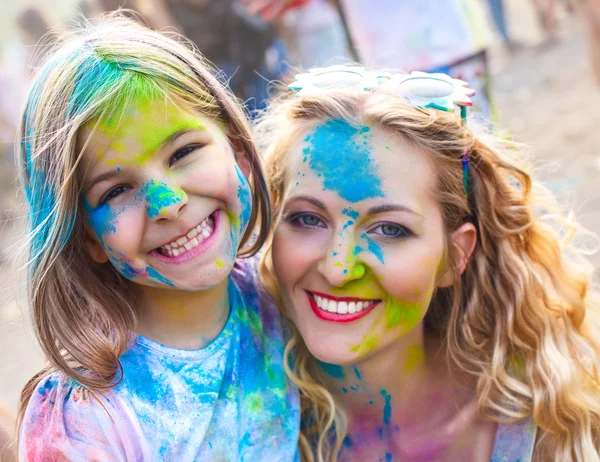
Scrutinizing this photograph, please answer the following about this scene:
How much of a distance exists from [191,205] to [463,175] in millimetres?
903

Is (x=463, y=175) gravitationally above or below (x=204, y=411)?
above

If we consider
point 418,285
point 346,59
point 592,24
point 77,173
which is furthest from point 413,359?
point 592,24

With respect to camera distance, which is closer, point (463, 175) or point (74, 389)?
point (74, 389)

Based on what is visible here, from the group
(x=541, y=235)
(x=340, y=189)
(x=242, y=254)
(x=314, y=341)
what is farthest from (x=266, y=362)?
(x=541, y=235)

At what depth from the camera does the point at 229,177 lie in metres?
1.81

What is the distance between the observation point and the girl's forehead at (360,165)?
1.92 metres

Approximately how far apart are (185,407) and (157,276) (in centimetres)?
36

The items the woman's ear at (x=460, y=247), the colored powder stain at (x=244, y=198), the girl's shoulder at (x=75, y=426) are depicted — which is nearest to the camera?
the girl's shoulder at (x=75, y=426)

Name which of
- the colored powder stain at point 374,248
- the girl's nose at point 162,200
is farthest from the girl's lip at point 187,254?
the colored powder stain at point 374,248

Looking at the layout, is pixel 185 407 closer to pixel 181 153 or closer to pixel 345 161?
pixel 181 153

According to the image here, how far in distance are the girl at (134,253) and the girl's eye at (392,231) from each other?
0.38m

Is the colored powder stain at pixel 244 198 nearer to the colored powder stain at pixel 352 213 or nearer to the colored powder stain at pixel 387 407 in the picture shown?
the colored powder stain at pixel 352 213

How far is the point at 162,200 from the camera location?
165cm

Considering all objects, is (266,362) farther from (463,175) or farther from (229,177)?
(463,175)
